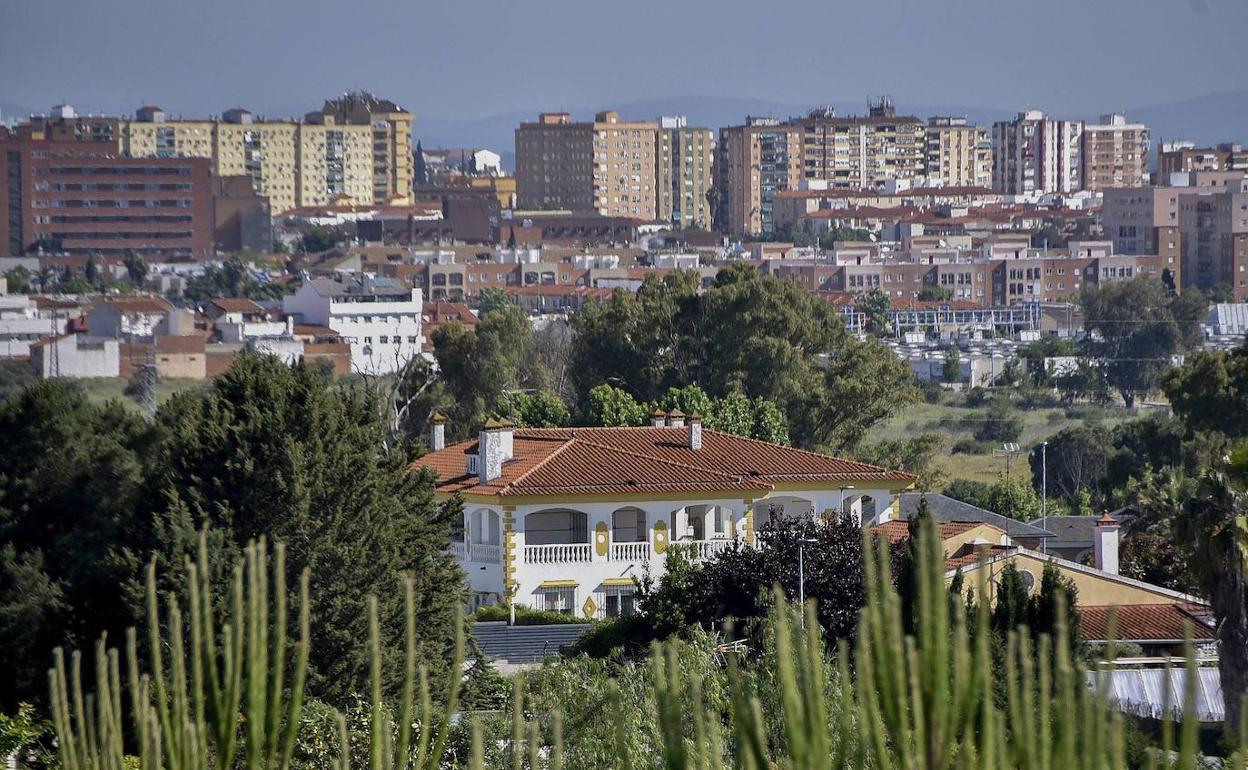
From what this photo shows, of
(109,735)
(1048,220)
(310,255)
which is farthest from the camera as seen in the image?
(1048,220)

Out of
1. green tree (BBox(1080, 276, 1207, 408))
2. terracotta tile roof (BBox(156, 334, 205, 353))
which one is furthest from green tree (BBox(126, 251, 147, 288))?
green tree (BBox(1080, 276, 1207, 408))

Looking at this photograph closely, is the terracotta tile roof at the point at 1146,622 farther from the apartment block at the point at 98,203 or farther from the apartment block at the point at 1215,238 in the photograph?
the apartment block at the point at 98,203

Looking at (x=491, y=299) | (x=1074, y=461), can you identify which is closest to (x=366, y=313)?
(x=491, y=299)

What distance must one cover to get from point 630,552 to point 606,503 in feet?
2.53

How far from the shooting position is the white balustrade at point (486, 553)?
1299 inches

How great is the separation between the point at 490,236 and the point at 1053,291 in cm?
5394

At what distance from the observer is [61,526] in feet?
81.6

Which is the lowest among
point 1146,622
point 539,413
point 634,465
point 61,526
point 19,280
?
point 1146,622

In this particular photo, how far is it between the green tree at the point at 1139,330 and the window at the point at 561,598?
6442 cm

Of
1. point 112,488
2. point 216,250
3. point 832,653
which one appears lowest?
point 832,653

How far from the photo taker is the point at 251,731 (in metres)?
4.95

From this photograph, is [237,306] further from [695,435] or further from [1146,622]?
[1146,622]

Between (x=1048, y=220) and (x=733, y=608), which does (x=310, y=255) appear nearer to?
(x=1048, y=220)

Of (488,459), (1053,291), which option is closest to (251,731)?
(488,459)
